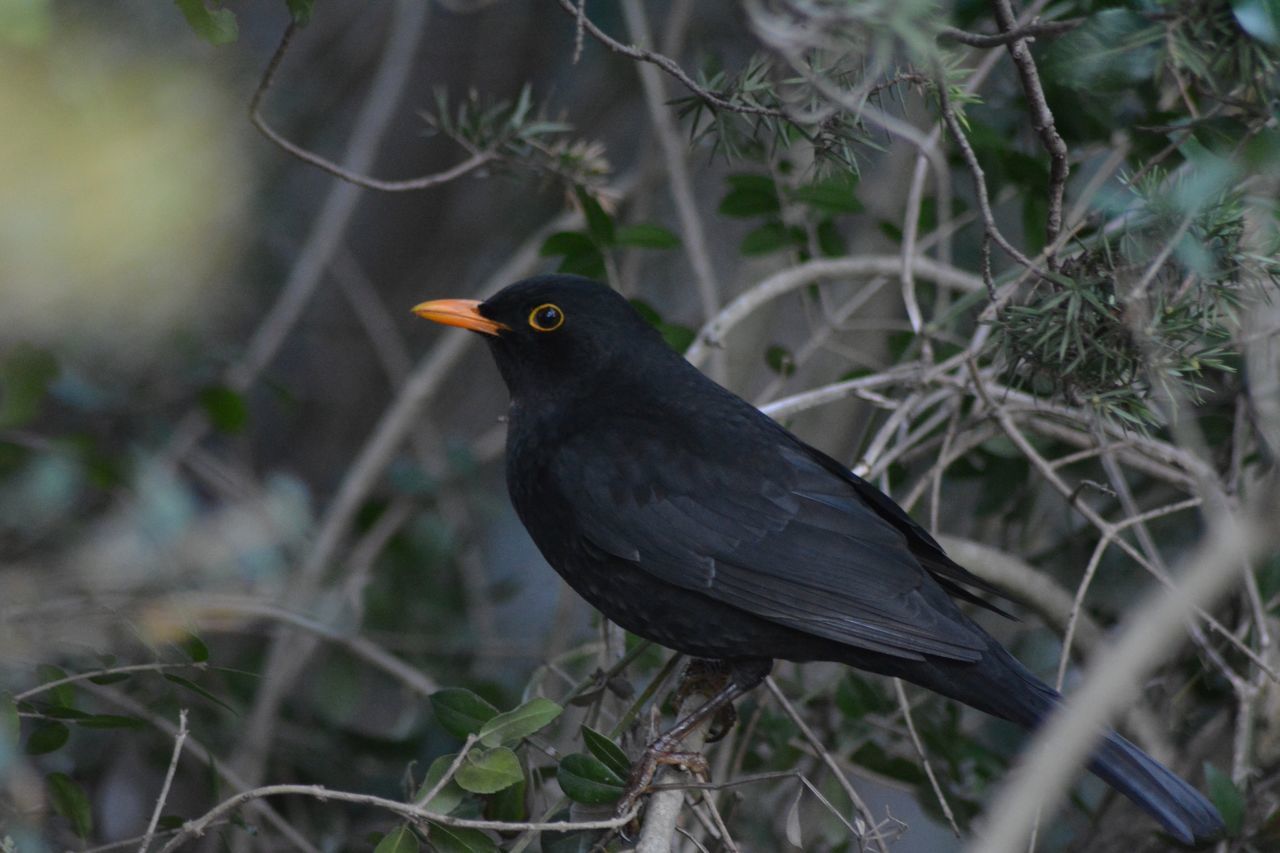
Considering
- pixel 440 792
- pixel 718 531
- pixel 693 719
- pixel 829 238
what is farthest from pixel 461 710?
pixel 829 238

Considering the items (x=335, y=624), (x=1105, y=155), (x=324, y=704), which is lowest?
(x=324, y=704)

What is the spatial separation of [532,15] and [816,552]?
433 cm

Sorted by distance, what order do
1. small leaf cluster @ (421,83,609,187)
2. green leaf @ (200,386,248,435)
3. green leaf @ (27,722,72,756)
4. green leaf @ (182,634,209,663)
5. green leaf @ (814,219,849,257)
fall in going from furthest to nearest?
1. green leaf @ (200,386,248,435)
2. green leaf @ (814,219,849,257)
3. small leaf cluster @ (421,83,609,187)
4. green leaf @ (27,722,72,756)
5. green leaf @ (182,634,209,663)

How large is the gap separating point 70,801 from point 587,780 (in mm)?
1216

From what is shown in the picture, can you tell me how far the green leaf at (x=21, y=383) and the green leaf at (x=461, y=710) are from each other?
6.58ft

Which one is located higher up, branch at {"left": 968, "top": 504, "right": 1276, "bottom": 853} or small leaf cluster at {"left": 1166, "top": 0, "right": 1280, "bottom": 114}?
small leaf cluster at {"left": 1166, "top": 0, "right": 1280, "bottom": 114}

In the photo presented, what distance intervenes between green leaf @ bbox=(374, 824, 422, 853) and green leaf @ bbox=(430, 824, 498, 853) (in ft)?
0.14

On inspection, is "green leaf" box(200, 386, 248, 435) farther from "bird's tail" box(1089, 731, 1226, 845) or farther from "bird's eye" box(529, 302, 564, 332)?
"bird's tail" box(1089, 731, 1226, 845)

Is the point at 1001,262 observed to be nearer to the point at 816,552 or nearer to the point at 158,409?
the point at 816,552

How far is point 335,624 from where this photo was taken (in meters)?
4.16

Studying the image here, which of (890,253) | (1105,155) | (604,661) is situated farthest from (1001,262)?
(604,661)

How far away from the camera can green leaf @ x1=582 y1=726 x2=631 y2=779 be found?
107 inches

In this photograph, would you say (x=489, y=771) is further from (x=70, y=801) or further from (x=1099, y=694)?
(x=1099, y=694)

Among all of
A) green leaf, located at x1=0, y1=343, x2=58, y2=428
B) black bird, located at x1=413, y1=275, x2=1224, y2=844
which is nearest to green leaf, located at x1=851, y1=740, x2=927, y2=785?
black bird, located at x1=413, y1=275, x2=1224, y2=844
